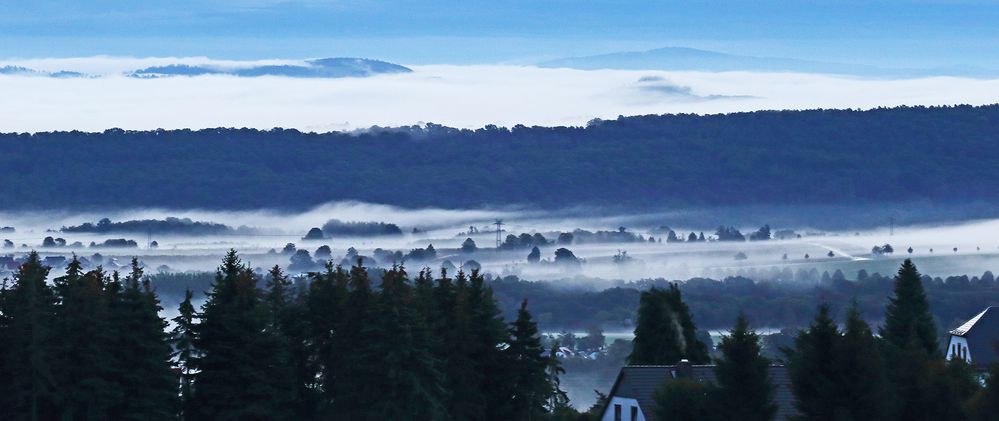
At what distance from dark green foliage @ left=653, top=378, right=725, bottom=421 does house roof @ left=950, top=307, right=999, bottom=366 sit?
48.6m

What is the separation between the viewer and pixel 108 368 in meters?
99.6

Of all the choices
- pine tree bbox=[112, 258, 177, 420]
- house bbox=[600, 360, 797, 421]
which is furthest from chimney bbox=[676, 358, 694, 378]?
pine tree bbox=[112, 258, 177, 420]

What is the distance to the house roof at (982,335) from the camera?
147m

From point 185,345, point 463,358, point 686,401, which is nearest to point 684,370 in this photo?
point 463,358

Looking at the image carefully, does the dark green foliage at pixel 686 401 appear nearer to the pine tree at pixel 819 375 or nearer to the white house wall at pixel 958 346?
the pine tree at pixel 819 375

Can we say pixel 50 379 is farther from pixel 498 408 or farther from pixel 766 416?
pixel 766 416

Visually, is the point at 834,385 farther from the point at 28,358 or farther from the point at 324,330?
the point at 28,358

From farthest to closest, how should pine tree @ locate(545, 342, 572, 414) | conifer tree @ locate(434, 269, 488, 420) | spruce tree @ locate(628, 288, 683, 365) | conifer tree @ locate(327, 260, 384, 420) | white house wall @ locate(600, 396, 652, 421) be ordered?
1. spruce tree @ locate(628, 288, 683, 365)
2. pine tree @ locate(545, 342, 572, 414)
3. white house wall @ locate(600, 396, 652, 421)
4. conifer tree @ locate(434, 269, 488, 420)
5. conifer tree @ locate(327, 260, 384, 420)

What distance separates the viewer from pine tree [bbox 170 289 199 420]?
10356 centimetres

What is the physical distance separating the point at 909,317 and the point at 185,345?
52.1 meters

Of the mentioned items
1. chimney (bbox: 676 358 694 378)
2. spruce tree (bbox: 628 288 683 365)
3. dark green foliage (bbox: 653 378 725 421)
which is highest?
spruce tree (bbox: 628 288 683 365)

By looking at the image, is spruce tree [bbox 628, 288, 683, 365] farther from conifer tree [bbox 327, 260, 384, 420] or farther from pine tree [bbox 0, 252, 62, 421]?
pine tree [bbox 0, 252, 62, 421]

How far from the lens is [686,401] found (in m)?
100

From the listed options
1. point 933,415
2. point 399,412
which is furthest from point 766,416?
point 399,412
